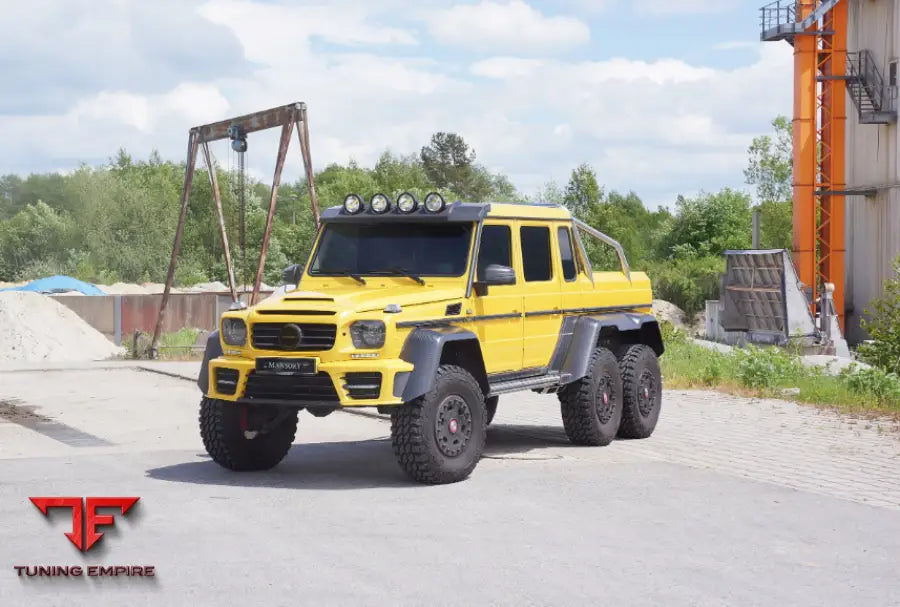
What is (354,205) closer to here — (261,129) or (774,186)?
(261,129)

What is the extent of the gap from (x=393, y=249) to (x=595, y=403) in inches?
101

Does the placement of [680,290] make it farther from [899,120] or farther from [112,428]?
[112,428]

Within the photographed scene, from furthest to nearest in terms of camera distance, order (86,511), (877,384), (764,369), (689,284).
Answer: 1. (689,284)
2. (764,369)
3. (877,384)
4. (86,511)

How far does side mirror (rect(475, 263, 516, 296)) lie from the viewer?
35.2 ft

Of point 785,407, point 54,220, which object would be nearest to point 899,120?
point 785,407

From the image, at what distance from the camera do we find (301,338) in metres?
9.95

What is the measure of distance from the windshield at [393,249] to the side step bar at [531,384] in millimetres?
1064

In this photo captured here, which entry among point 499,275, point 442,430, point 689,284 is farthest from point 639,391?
point 689,284

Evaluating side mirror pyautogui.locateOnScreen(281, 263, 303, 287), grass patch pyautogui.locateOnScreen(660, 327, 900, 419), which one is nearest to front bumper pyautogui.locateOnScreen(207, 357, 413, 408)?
side mirror pyautogui.locateOnScreen(281, 263, 303, 287)

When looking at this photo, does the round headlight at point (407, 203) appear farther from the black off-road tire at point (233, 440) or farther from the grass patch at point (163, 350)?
the grass patch at point (163, 350)

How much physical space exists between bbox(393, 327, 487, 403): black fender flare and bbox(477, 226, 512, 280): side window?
119 cm

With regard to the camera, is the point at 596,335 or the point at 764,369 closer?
the point at 596,335

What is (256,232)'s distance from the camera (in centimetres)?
8044

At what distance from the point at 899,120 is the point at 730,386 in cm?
3012
